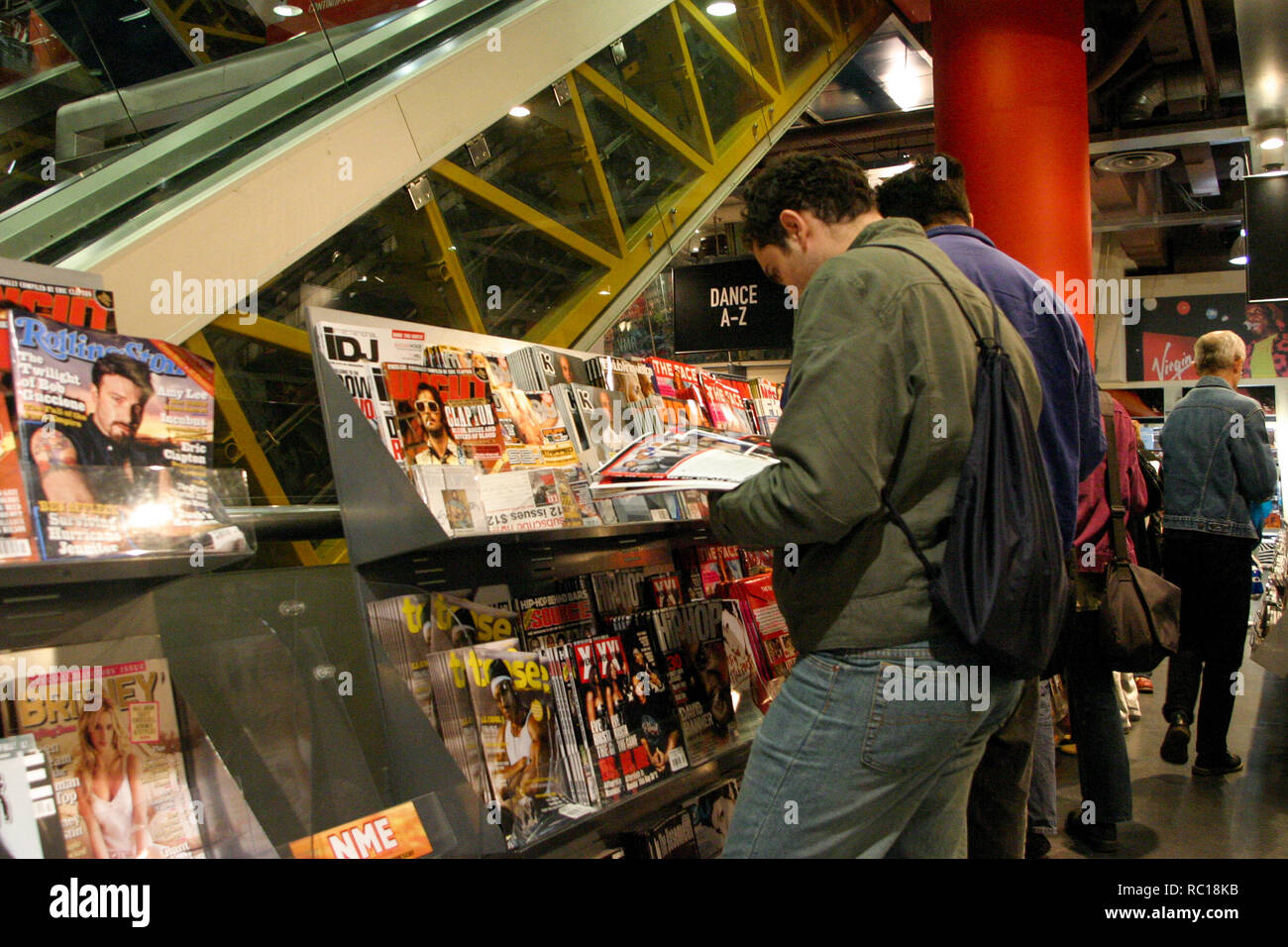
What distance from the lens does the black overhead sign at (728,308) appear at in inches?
249

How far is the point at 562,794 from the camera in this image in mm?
2102

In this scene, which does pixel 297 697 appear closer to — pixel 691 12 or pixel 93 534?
pixel 93 534

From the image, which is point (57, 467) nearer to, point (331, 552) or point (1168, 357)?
point (331, 552)

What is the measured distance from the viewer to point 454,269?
141 inches

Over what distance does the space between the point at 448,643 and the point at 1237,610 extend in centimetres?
397

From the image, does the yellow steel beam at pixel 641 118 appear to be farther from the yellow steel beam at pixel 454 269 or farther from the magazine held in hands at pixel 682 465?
the magazine held in hands at pixel 682 465

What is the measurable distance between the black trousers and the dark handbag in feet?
3.80

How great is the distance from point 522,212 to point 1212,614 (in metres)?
3.55

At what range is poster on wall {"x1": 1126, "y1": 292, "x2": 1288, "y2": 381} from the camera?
483 inches

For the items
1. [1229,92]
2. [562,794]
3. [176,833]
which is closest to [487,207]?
[562,794]

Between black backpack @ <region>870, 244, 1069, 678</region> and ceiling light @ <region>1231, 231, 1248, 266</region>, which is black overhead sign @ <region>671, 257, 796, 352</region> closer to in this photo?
black backpack @ <region>870, 244, 1069, 678</region>

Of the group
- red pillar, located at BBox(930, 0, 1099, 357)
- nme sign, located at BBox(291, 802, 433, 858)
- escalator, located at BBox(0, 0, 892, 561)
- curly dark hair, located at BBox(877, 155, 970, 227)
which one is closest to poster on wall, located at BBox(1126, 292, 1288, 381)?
red pillar, located at BBox(930, 0, 1099, 357)

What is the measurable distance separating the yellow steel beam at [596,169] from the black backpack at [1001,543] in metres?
2.81

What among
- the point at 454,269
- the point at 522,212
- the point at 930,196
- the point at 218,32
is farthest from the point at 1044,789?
the point at 218,32
